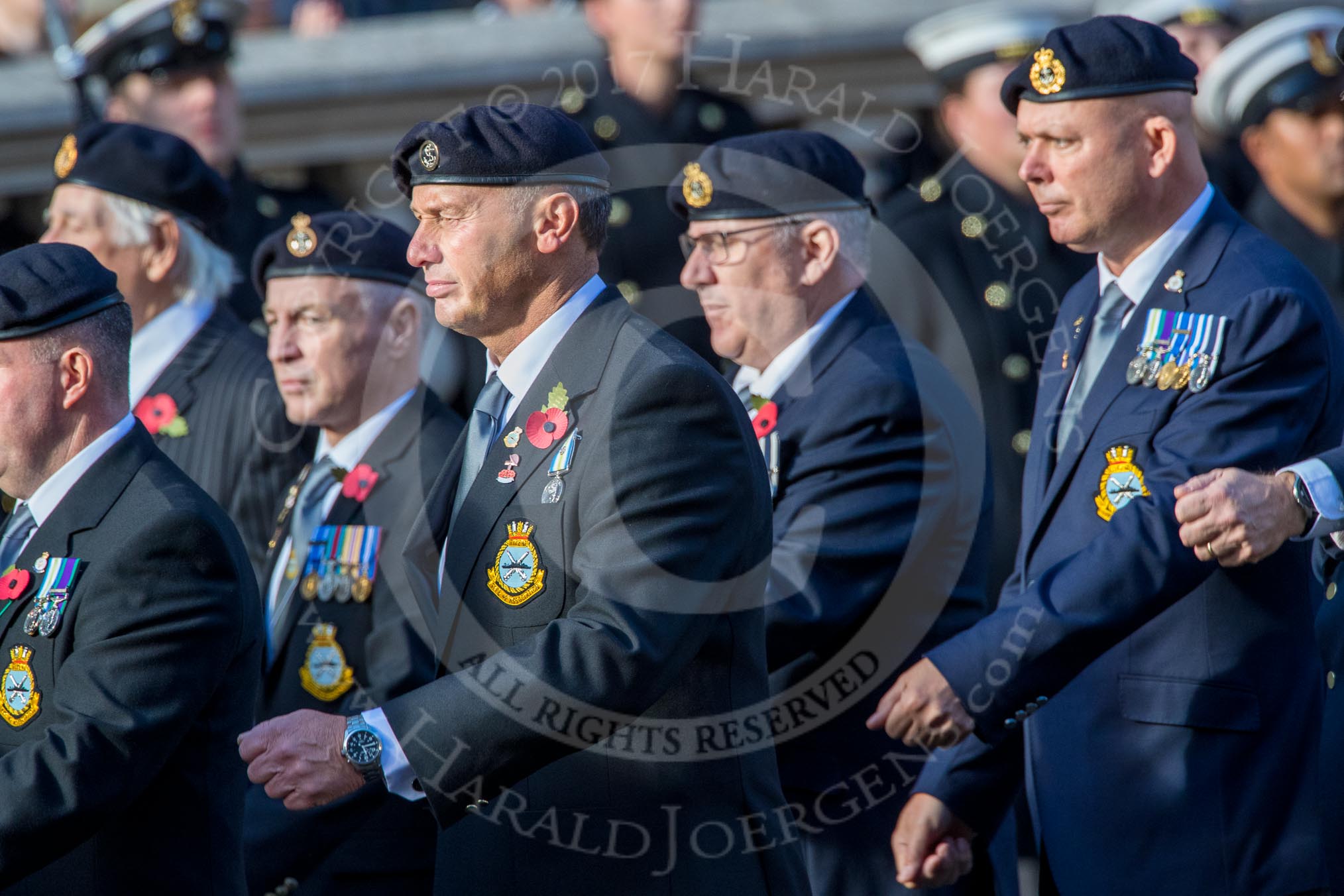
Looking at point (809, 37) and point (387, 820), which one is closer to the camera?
point (387, 820)

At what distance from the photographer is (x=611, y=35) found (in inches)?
246

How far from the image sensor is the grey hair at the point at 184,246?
5441 mm

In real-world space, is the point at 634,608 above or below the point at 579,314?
below

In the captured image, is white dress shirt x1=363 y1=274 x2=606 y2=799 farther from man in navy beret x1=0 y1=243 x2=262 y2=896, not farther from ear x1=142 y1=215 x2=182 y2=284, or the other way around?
ear x1=142 y1=215 x2=182 y2=284

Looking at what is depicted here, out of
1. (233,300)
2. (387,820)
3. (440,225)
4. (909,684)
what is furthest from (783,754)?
(233,300)

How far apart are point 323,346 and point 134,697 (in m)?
1.86

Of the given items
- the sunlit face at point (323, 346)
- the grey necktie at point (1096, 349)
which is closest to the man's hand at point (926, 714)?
the grey necktie at point (1096, 349)

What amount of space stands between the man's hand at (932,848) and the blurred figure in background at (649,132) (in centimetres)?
215

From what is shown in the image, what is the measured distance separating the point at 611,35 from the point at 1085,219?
2.66 m

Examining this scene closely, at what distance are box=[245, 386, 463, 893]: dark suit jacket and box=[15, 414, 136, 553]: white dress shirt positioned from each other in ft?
2.75

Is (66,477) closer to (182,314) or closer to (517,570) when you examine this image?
(517,570)

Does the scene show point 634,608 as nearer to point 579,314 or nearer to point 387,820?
point 579,314

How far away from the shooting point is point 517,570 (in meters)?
3.15

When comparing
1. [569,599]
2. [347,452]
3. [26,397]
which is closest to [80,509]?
[26,397]
